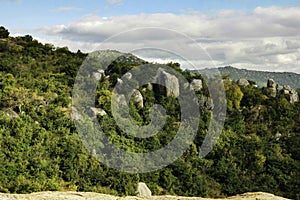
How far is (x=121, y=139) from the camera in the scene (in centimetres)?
3014

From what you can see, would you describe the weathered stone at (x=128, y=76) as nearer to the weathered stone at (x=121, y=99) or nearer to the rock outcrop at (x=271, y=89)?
the weathered stone at (x=121, y=99)

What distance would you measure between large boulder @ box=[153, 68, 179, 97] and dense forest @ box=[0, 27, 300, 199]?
44cm

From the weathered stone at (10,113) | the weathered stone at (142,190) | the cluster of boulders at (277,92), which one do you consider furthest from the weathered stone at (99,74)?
the cluster of boulders at (277,92)

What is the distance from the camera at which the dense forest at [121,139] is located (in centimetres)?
2577

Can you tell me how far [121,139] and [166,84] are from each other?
8160 mm

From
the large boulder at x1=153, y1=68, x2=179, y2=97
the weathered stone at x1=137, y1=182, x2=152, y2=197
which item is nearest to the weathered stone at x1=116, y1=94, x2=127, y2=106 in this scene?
the large boulder at x1=153, y1=68, x2=179, y2=97

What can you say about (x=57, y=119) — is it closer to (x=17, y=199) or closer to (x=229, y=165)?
(x=229, y=165)

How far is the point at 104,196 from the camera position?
5383 mm

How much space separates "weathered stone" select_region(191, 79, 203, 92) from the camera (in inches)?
1461

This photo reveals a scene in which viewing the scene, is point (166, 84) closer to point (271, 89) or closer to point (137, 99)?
point (137, 99)

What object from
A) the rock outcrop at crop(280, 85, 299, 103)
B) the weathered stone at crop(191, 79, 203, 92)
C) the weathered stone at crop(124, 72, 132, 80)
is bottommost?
the rock outcrop at crop(280, 85, 299, 103)

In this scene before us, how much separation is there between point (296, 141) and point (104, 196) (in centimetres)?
3234

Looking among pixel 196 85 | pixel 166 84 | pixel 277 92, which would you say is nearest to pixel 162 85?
pixel 166 84

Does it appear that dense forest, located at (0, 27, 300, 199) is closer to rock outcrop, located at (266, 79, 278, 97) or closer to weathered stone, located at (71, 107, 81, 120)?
rock outcrop, located at (266, 79, 278, 97)
